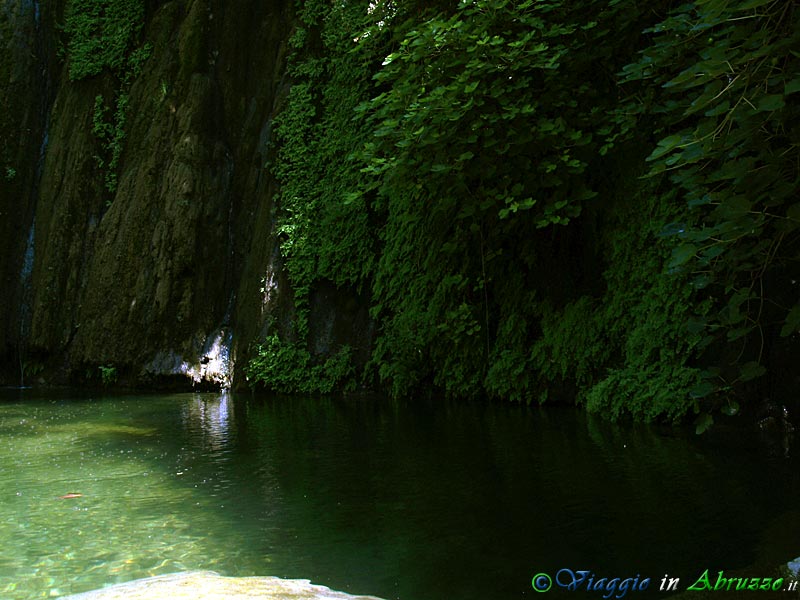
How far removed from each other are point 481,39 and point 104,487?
511 centimetres

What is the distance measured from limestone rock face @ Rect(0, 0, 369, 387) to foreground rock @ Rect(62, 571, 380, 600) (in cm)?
742

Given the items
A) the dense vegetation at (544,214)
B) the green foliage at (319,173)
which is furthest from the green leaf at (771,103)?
the green foliage at (319,173)

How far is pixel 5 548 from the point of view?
3111 mm

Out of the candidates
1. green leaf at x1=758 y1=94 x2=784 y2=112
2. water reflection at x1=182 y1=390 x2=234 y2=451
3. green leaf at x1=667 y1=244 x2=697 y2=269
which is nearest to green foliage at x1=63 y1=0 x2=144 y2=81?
water reflection at x1=182 y1=390 x2=234 y2=451

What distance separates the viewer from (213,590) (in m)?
2.21

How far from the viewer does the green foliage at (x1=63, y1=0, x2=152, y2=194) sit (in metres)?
13.2

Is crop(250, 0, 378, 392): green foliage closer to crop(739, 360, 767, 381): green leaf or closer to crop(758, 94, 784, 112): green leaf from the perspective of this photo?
crop(739, 360, 767, 381): green leaf

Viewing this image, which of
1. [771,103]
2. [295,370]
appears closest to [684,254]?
[771,103]

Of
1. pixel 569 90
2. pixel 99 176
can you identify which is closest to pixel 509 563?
pixel 569 90

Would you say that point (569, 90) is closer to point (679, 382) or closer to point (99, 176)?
point (679, 382)

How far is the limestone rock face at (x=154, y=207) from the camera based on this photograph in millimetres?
11172

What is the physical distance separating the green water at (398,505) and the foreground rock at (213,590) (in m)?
0.33

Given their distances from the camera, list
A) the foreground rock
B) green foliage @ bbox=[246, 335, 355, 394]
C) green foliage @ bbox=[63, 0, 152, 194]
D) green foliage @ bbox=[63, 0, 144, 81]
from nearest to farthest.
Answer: the foreground rock
green foliage @ bbox=[246, 335, 355, 394]
green foliage @ bbox=[63, 0, 152, 194]
green foliage @ bbox=[63, 0, 144, 81]

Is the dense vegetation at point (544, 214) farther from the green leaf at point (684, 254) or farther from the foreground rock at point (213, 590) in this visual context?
the foreground rock at point (213, 590)
